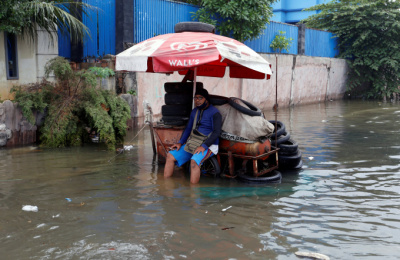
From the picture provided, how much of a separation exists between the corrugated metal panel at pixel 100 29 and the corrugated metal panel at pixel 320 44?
1360cm

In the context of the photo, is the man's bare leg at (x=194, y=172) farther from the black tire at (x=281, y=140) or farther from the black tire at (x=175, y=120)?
the black tire at (x=281, y=140)

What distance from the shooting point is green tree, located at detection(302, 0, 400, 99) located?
26.0 metres

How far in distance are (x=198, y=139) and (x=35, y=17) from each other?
6.73m

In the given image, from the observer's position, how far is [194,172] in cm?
727

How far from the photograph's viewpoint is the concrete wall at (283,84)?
45.4 feet

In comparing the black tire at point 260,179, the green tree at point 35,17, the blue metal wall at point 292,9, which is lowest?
the black tire at point 260,179

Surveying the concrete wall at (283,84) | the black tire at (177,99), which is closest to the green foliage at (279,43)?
the concrete wall at (283,84)

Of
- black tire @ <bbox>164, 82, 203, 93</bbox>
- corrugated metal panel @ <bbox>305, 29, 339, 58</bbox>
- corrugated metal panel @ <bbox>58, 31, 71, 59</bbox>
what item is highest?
corrugated metal panel @ <bbox>305, 29, 339, 58</bbox>

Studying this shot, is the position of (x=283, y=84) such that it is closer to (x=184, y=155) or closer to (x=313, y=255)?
(x=184, y=155)

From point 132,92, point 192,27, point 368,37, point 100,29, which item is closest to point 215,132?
point 192,27

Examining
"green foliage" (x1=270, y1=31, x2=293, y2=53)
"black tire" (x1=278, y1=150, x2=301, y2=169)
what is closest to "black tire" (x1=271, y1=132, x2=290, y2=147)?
"black tire" (x1=278, y1=150, x2=301, y2=169)

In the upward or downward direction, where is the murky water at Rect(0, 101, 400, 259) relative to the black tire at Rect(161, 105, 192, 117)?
downward

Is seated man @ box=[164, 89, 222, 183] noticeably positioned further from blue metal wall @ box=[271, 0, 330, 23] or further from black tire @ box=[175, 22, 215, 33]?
blue metal wall @ box=[271, 0, 330, 23]

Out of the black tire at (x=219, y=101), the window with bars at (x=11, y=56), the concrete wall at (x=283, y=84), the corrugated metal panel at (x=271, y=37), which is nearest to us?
the black tire at (x=219, y=101)
